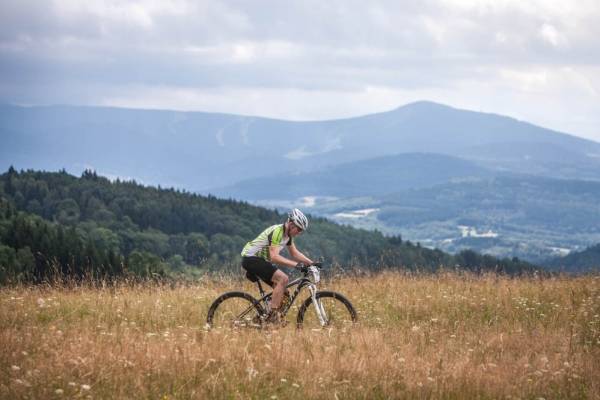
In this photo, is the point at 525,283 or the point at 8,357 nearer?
the point at 8,357

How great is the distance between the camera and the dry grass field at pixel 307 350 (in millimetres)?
8336

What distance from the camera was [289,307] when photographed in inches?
465

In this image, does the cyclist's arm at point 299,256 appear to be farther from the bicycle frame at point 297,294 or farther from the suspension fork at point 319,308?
the suspension fork at point 319,308

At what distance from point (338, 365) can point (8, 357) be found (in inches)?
145

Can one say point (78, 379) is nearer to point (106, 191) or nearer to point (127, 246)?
point (127, 246)

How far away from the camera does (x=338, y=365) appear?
9055 mm

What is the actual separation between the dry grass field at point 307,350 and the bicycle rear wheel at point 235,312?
34cm

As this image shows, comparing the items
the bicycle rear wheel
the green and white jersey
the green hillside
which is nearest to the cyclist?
the green and white jersey

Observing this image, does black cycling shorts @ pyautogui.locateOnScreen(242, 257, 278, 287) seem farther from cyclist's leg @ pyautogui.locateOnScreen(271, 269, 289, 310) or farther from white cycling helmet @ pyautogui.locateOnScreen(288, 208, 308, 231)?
white cycling helmet @ pyautogui.locateOnScreen(288, 208, 308, 231)

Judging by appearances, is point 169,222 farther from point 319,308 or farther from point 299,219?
point 299,219

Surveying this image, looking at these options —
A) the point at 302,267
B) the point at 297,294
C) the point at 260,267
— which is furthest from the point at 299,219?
the point at 297,294


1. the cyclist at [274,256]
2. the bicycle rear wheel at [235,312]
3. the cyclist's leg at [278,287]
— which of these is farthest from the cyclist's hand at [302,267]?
the bicycle rear wheel at [235,312]

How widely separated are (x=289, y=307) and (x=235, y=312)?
923 mm

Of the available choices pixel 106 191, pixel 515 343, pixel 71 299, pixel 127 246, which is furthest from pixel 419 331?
pixel 106 191
